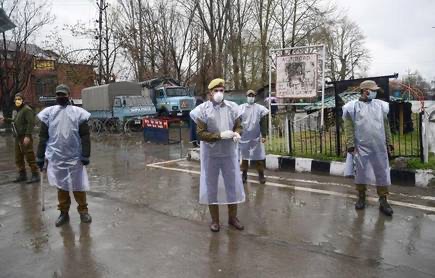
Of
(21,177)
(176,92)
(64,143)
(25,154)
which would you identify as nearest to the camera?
(64,143)

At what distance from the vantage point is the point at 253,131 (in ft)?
23.2

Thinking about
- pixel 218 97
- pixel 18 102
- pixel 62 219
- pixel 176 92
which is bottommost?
pixel 62 219

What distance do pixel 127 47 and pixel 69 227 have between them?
2744 centimetres

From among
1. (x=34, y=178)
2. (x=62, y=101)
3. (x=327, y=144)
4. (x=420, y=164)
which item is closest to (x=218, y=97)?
(x=62, y=101)

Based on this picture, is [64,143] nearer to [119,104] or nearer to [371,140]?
[371,140]

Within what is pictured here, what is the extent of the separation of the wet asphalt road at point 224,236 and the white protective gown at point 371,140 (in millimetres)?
478

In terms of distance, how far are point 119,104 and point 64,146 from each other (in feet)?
54.7

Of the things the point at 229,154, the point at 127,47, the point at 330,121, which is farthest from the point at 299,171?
the point at 127,47

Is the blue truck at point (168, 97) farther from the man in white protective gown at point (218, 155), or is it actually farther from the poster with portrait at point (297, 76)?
the man in white protective gown at point (218, 155)

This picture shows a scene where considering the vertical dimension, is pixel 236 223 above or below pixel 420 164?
below

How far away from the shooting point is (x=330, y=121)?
1325 cm

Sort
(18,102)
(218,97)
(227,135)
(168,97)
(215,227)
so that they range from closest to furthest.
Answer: (227,135) < (218,97) < (215,227) < (18,102) < (168,97)

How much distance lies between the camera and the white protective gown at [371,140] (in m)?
5.16

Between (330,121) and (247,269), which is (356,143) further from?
(330,121)
